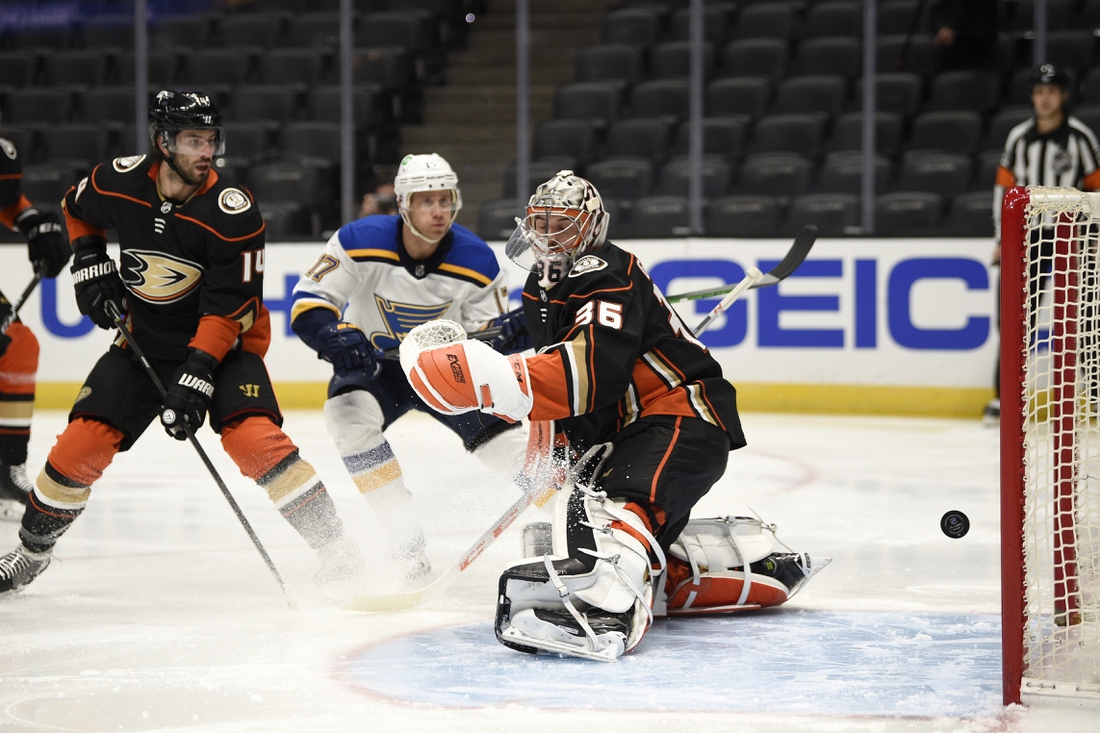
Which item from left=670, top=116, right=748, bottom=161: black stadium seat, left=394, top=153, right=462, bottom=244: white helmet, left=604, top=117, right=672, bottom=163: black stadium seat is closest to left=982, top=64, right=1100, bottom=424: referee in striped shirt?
left=670, top=116, right=748, bottom=161: black stadium seat

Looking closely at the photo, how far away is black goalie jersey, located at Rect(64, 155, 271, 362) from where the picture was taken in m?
2.85

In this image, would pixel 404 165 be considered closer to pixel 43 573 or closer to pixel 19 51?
pixel 43 573

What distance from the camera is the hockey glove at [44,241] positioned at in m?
3.79

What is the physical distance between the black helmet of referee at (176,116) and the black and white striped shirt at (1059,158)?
12.1ft

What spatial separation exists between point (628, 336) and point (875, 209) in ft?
13.7

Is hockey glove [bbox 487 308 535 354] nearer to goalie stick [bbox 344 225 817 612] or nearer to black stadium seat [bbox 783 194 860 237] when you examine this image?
goalie stick [bbox 344 225 817 612]

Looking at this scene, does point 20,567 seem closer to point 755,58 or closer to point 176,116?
point 176,116

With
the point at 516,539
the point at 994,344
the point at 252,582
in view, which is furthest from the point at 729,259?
the point at 252,582

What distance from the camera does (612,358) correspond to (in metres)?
2.39

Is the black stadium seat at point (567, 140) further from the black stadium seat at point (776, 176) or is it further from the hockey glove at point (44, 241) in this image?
the hockey glove at point (44, 241)

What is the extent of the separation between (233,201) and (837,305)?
12.4 feet

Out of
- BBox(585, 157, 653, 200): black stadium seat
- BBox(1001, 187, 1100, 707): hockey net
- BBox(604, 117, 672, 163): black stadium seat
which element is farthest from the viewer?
BBox(604, 117, 672, 163): black stadium seat

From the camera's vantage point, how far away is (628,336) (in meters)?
2.41

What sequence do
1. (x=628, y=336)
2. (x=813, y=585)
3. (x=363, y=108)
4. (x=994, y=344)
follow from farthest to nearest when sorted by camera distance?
(x=363, y=108) < (x=994, y=344) < (x=813, y=585) < (x=628, y=336)
